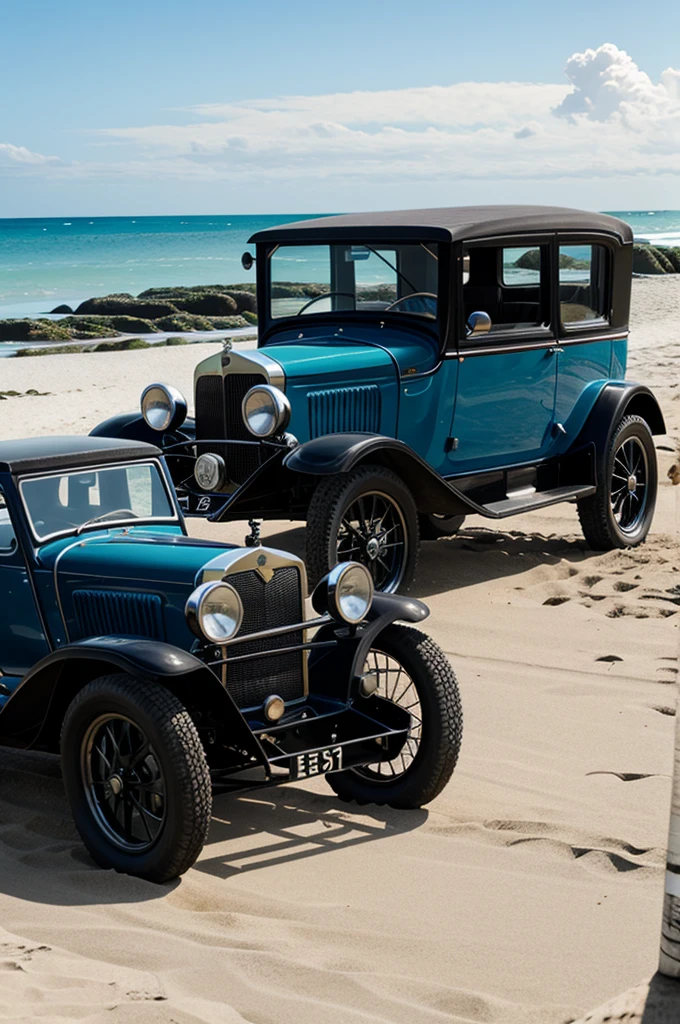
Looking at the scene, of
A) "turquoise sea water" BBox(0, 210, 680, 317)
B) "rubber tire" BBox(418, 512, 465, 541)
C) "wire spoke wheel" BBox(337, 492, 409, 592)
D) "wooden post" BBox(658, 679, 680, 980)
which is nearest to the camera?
"wooden post" BBox(658, 679, 680, 980)

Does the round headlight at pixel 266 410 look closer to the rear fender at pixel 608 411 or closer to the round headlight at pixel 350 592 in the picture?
the rear fender at pixel 608 411

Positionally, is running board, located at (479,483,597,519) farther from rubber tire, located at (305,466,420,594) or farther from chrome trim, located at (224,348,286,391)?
chrome trim, located at (224,348,286,391)

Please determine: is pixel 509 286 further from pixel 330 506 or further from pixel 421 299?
pixel 330 506

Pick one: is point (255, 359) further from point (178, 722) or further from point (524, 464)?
point (178, 722)

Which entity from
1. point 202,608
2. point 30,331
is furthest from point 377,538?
point 30,331

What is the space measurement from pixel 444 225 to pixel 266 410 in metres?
1.76

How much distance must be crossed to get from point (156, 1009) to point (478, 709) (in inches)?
112

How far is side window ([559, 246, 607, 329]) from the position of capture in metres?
9.05

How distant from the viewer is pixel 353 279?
872cm

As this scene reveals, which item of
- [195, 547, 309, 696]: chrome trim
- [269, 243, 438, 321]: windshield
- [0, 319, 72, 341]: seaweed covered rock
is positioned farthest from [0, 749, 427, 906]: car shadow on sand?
[0, 319, 72, 341]: seaweed covered rock

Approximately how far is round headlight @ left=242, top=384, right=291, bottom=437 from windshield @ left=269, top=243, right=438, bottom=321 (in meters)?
1.35

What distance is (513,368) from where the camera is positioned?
866cm

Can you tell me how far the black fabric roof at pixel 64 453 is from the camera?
512 centimetres

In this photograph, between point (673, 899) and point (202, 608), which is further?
point (202, 608)
